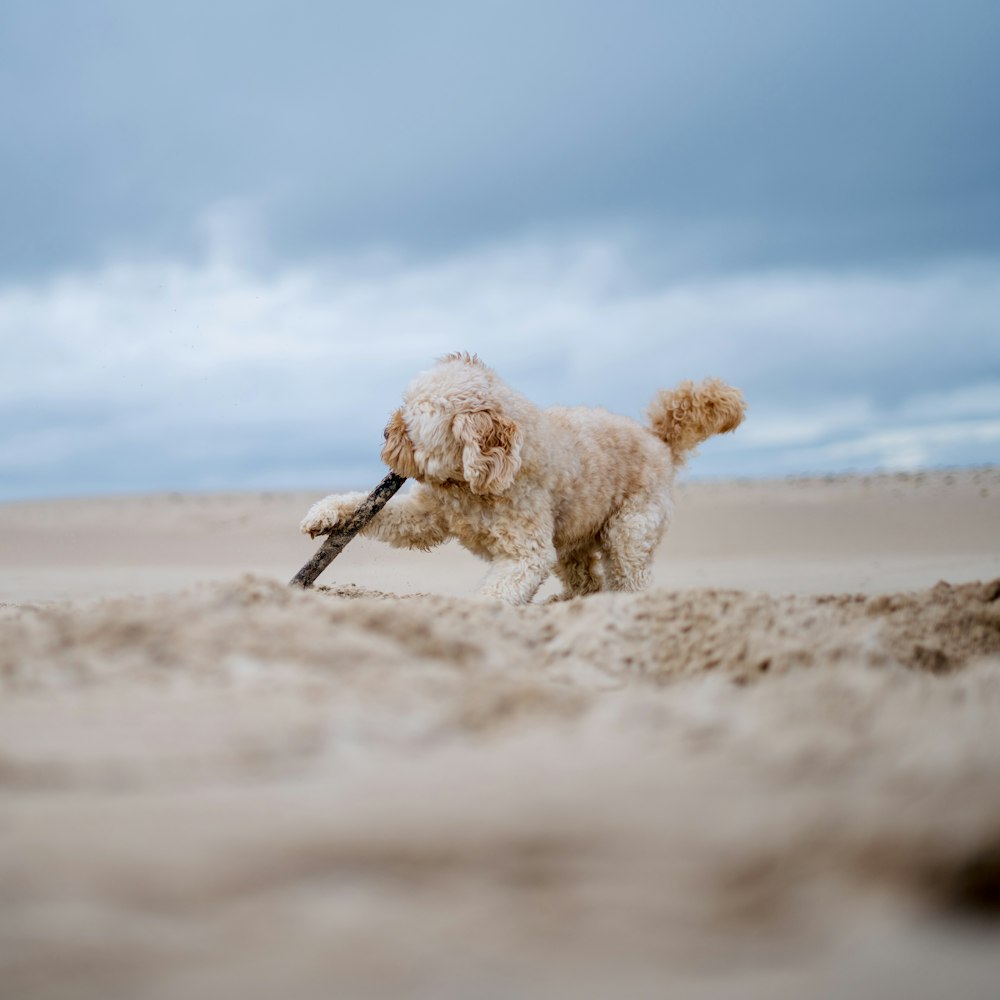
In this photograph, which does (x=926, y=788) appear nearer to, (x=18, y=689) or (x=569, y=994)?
(x=569, y=994)

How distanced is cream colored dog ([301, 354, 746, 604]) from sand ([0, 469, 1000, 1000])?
7.64 ft

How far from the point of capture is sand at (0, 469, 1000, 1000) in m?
1.40

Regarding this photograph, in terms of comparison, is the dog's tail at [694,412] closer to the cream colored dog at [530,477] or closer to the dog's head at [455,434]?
the cream colored dog at [530,477]

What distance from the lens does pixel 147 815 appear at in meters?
1.69

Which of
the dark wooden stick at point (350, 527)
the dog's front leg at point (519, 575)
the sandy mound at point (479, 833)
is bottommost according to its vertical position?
the sandy mound at point (479, 833)

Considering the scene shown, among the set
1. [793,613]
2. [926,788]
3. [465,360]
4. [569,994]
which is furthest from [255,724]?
[465,360]

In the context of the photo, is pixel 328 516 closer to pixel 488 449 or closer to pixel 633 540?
pixel 488 449

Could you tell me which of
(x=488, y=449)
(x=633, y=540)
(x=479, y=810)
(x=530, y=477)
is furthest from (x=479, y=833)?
(x=633, y=540)

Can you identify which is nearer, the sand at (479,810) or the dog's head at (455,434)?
the sand at (479,810)

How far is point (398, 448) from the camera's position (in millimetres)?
5617

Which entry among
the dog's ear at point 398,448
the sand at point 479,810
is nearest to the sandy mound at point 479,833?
the sand at point 479,810

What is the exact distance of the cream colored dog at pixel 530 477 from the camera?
5.47 metres

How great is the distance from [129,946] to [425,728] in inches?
33.7

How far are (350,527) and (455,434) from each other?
109 cm
